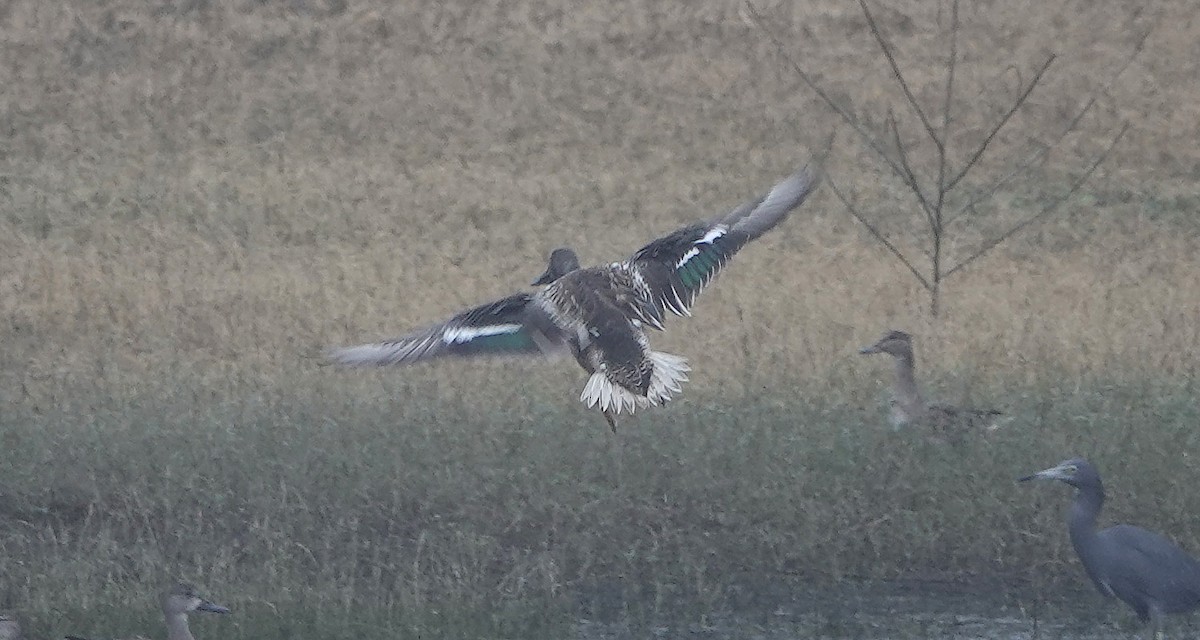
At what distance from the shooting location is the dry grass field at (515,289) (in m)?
7.99

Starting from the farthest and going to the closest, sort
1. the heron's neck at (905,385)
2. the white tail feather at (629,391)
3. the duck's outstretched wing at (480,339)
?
the heron's neck at (905,385) < the white tail feather at (629,391) < the duck's outstretched wing at (480,339)

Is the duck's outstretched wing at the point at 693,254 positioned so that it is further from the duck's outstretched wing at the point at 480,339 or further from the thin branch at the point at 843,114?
the thin branch at the point at 843,114

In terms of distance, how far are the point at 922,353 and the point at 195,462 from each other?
4710 millimetres

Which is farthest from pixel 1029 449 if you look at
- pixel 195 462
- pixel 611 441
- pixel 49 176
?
pixel 49 176

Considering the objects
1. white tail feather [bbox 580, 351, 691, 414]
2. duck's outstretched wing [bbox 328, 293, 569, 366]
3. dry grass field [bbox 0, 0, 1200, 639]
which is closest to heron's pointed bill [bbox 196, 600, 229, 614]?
dry grass field [bbox 0, 0, 1200, 639]

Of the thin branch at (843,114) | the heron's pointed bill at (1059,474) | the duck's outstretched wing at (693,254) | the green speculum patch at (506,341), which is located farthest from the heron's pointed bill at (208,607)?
the thin branch at (843,114)

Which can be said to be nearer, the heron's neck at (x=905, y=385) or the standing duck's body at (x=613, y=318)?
the standing duck's body at (x=613, y=318)

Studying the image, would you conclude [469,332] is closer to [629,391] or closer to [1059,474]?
[629,391]

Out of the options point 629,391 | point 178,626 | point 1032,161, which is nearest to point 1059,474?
point 629,391

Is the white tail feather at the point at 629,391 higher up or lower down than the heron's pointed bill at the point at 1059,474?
higher up

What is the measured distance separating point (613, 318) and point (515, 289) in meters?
6.03

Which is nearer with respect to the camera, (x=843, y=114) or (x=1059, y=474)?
(x=1059, y=474)

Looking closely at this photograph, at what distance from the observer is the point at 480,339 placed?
816cm

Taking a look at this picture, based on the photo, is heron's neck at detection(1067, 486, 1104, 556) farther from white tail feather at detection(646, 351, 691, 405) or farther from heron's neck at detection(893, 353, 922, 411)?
heron's neck at detection(893, 353, 922, 411)
